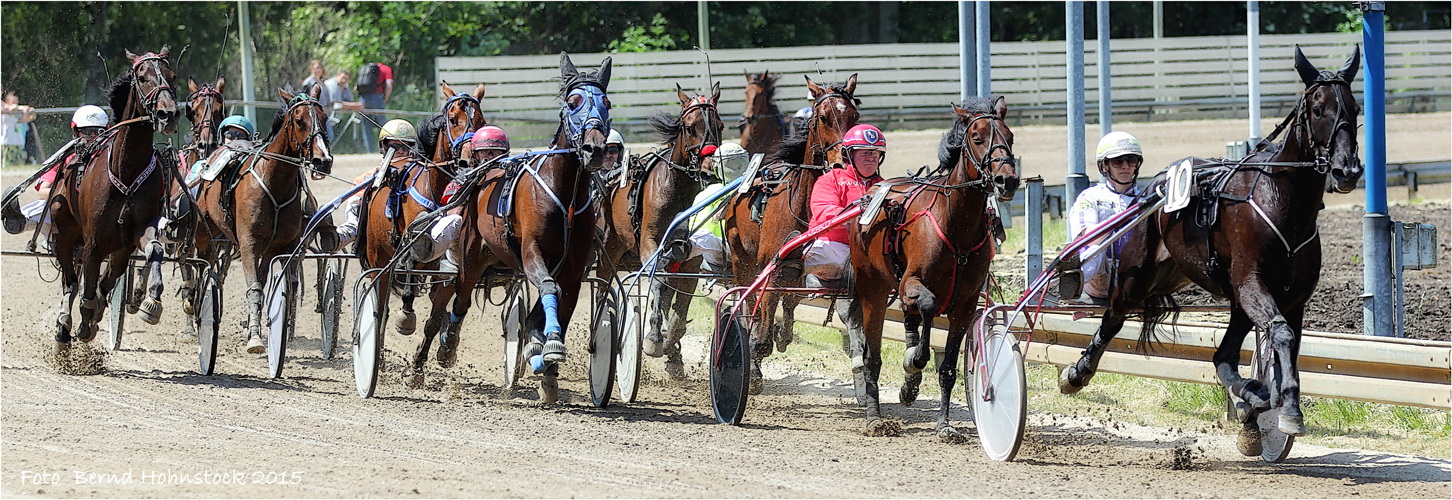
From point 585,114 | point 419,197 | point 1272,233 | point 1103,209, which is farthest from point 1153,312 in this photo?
point 419,197

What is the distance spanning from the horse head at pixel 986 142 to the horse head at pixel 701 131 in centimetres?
311

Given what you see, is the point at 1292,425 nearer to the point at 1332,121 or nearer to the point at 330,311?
the point at 1332,121

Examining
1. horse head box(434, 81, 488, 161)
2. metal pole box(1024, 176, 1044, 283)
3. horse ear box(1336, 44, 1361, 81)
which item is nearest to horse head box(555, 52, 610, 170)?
horse head box(434, 81, 488, 161)

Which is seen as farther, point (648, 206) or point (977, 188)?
point (648, 206)

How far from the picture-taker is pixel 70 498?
6633mm

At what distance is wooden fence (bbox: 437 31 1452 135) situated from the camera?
2505 cm

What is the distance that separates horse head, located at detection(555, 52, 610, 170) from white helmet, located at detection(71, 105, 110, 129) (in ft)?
16.0

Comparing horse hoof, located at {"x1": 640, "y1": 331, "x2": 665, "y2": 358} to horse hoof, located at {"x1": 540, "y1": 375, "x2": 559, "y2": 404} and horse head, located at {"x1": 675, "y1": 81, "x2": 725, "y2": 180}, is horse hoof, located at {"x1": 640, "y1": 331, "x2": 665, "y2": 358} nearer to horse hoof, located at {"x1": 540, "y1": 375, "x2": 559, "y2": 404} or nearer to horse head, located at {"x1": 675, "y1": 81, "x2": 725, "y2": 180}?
horse hoof, located at {"x1": 540, "y1": 375, "x2": 559, "y2": 404}

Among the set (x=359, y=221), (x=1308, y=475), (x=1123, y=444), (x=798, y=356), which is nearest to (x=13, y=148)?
(x=359, y=221)

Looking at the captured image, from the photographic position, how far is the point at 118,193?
11.6 metres

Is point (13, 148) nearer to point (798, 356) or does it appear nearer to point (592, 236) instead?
point (798, 356)

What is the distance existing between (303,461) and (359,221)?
4888mm

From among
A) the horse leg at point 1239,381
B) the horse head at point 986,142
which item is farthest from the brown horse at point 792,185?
the horse leg at point 1239,381

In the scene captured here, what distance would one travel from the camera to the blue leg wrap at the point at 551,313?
9.38 meters
